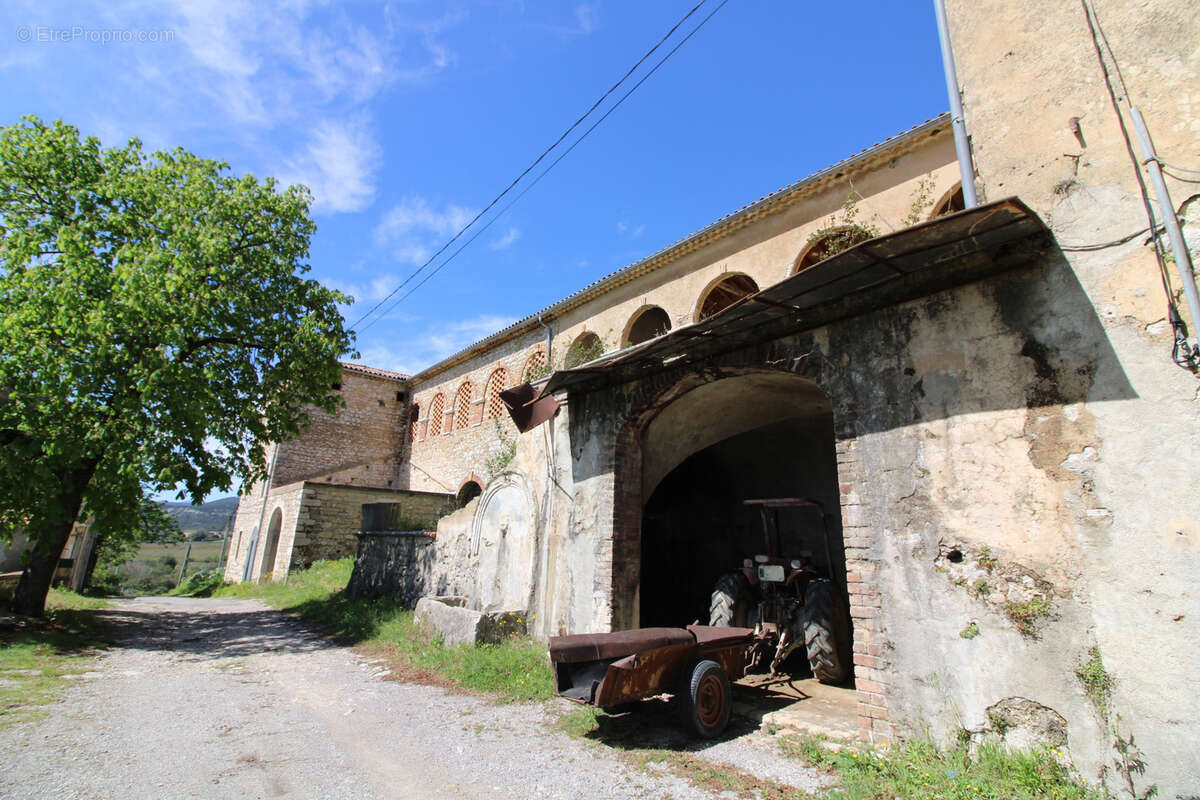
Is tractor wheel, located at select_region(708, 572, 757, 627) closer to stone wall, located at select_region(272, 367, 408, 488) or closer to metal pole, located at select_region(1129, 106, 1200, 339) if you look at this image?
metal pole, located at select_region(1129, 106, 1200, 339)

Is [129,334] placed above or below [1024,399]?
above

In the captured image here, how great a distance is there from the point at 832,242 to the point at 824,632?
6110 mm

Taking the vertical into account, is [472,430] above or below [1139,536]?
above

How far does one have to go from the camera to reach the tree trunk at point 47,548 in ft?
31.3

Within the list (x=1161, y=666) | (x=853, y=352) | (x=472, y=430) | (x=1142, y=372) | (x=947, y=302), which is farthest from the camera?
(x=472, y=430)

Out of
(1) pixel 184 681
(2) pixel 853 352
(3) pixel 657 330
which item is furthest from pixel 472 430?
(2) pixel 853 352

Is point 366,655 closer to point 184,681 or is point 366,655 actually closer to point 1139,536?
point 184,681

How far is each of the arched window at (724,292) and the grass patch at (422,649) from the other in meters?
8.12

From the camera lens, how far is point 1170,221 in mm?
3480

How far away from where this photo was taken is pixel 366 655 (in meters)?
8.25

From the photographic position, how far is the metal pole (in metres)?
3.35

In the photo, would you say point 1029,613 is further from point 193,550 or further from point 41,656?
point 193,550

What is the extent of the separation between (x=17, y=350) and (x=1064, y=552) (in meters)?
12.6

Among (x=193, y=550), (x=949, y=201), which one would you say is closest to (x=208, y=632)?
(x=949, y=201)
